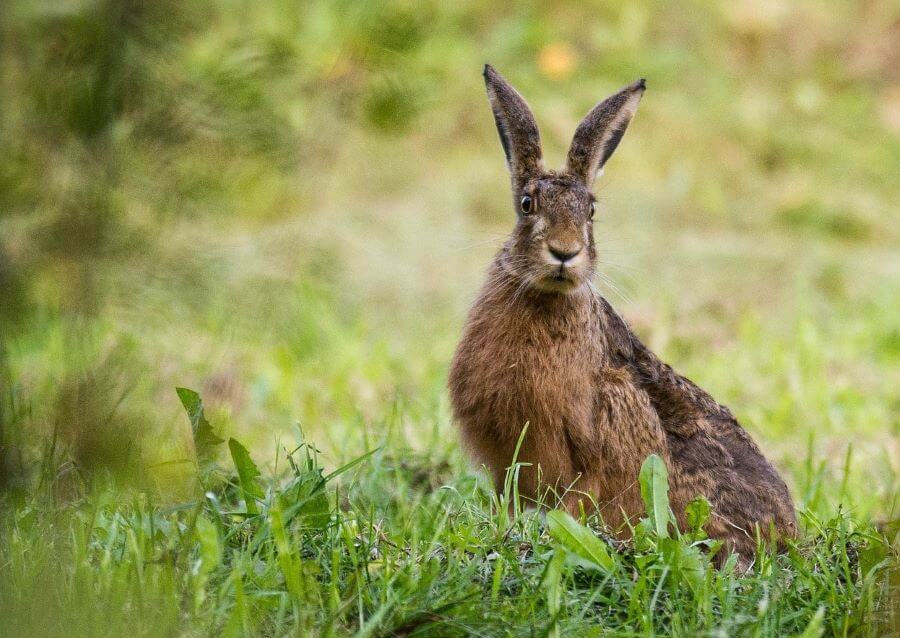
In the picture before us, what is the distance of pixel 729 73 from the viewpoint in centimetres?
1059

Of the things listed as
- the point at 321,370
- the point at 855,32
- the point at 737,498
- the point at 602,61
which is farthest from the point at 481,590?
the point at 855,32

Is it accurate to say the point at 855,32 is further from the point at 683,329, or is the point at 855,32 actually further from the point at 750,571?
the point at 750,571

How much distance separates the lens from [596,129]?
4.11 metres

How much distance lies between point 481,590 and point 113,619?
89cm

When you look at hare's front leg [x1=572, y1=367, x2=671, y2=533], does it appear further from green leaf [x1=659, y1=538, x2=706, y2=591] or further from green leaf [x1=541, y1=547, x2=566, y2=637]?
green leaf [x1=541, y1=547, x2=566, y2=637]

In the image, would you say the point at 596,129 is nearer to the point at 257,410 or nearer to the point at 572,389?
the point at 572,389

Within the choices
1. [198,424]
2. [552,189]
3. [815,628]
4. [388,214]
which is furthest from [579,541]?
[388,214]

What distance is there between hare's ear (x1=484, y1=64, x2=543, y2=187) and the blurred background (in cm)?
29

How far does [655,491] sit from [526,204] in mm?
1142

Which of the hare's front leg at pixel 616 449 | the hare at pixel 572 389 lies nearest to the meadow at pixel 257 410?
the hare at pixel 572 389

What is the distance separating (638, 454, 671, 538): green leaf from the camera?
336cm

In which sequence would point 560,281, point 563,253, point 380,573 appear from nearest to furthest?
point 380,573 → point 563,253 → point 560,281

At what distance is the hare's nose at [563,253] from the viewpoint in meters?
3.77

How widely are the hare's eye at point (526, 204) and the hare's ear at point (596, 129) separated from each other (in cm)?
24
